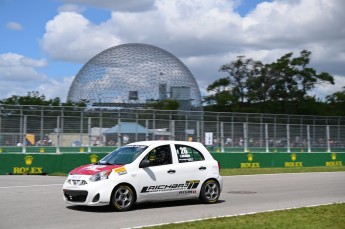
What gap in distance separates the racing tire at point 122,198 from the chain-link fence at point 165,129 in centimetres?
1513

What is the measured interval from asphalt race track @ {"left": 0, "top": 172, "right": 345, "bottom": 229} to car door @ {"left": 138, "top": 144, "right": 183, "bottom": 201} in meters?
0.34

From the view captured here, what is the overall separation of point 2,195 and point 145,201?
4.81 metres

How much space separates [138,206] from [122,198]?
1.08 metres

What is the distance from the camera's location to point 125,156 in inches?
512

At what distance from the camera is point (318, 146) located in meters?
37.1

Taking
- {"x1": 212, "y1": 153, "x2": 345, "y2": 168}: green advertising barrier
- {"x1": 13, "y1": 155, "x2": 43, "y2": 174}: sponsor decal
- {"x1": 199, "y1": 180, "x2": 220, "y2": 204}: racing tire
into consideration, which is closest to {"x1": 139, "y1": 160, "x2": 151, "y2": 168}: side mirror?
{"x1": 199, "y1": 180, "x2": 220, "y2": 204}: racing tire

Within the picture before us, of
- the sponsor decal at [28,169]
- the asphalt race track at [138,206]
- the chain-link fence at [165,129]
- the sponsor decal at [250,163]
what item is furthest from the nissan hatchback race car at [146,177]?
the sponsor decal at [250,163]

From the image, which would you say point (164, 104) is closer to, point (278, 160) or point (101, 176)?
point (278, 160)

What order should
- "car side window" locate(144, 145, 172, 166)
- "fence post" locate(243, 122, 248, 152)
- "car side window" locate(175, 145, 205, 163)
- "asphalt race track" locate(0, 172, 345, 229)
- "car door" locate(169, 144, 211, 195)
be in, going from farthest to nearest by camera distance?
"fence post" locate(243, 122, 248, 152), "car side window" locate(175, 145, 205, 163), "car door" locate(169, 144, 211, 195), "car side window" locate(144, 145, 172, 166), "asphalt race track" locate(0, 172, 345, 229)

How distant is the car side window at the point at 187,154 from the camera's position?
44.5ft

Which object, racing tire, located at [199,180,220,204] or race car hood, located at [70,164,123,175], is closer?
race car hood, located at [70,164,123,175]

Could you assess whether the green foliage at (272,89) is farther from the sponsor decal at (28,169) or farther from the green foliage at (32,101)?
the sponsor decal at (28,169)

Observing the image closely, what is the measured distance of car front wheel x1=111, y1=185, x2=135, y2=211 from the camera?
39.8ft

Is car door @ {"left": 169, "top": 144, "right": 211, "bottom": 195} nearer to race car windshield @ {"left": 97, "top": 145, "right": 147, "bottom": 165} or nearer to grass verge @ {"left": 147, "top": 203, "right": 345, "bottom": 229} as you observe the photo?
race car windshield @ {"left": 97, "top": 145, "right": 147, "bottom": 165}
